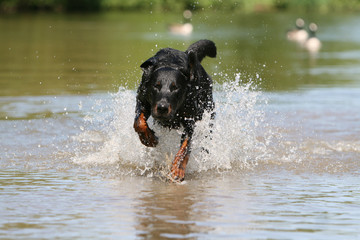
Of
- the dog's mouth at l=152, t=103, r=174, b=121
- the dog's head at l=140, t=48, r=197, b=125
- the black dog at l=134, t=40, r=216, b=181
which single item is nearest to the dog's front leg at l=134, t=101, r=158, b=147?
the black dog at l=134, t=40, r=216, b=181

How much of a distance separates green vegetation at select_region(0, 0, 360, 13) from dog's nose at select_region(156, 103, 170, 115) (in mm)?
40585

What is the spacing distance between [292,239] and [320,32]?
27458 millimetres

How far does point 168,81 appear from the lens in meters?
6.07

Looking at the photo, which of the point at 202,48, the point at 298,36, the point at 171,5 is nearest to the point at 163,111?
the point at 202,48

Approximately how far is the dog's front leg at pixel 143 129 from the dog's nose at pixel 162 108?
487mm

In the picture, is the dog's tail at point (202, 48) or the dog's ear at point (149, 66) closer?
the dog's ear at point (149, 66)

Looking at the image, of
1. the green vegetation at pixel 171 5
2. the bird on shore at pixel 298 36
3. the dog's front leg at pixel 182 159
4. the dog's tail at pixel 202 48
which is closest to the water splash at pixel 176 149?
the dog's front leg at pixel 182 159

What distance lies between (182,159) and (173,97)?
665mm

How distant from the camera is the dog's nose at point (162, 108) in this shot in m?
5.86

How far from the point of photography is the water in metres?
4.90

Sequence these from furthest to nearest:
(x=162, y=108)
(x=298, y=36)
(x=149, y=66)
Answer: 1. (x=298, y=36)
2. (x=149, y=66)
3. (x=162, y=108)

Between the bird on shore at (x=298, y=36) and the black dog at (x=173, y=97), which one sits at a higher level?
the bird on shore at (x=298, y=36)

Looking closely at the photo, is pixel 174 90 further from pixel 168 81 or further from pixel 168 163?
pixel 168 163

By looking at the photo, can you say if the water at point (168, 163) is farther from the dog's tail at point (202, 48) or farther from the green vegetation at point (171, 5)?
the green vegetation at point (171, 5)
